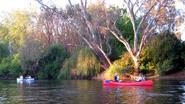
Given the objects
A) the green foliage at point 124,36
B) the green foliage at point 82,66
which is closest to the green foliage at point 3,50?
the green foliage at point 124,36

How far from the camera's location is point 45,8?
82188 millimetres

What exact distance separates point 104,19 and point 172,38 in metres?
11.6

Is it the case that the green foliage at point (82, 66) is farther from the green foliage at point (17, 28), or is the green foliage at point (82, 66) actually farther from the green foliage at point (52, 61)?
the green foliage at point (17, 28)

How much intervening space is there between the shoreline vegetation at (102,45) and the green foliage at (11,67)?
4.10 feet

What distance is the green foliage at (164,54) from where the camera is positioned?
7731 centimetres

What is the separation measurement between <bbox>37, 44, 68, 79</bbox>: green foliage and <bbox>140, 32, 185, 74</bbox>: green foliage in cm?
1579

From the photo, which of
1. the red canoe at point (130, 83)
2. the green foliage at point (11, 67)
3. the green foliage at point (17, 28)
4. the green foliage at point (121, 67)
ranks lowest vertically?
the red canoe at point (130, 83)

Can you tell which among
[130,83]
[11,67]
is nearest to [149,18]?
[130,83]

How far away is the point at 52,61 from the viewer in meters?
90.2

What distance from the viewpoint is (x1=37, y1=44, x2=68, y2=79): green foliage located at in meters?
87.6

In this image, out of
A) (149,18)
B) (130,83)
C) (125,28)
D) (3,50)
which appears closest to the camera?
(130,83)

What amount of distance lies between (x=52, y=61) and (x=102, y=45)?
11150 mm

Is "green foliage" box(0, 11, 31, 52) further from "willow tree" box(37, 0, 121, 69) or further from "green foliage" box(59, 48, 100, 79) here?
"green foliage" box(59, 48, 100, 79)

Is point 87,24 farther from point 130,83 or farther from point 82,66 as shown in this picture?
point 130,83
